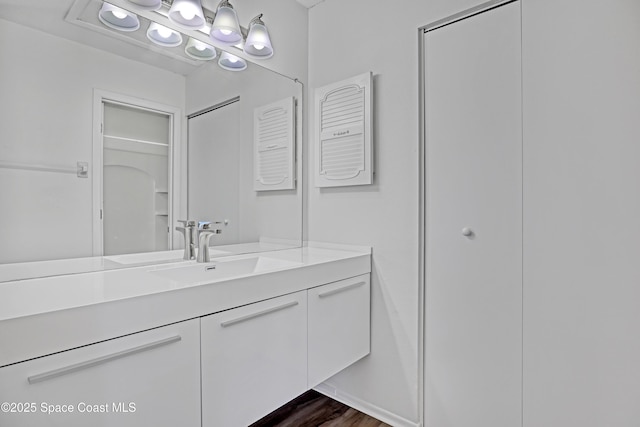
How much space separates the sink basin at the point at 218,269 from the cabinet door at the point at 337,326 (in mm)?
230

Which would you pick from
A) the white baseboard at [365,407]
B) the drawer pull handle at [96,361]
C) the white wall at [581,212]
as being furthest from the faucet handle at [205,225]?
the white wall at [581,212]

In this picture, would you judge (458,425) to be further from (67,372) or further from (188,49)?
(188,49)

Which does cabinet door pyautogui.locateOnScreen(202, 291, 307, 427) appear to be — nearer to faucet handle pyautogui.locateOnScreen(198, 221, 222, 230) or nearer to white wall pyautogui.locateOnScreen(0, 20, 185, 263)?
faucet handle pyautogui.locateOnScreen(198, 221, 222, 230)

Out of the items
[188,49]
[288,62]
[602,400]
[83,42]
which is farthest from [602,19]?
[83,42]

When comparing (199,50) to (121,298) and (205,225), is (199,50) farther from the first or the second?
(121,298)

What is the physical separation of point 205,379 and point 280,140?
4.49 ft

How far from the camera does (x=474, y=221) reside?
1543 mm

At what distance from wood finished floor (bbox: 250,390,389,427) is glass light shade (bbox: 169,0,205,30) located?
6.46 ft

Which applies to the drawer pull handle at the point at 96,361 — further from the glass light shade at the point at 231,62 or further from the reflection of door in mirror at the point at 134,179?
the glass light shade at the point at 231,62

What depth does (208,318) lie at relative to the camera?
3.76 ft

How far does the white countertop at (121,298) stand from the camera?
829 millimetres

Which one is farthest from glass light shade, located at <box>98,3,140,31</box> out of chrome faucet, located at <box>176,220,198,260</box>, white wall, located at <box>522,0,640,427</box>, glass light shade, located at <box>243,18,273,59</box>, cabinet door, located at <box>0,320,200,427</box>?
white wall, located at <box>522,0,640,427</box>

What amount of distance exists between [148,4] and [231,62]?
439mm

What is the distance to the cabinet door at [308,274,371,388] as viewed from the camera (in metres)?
1.54
